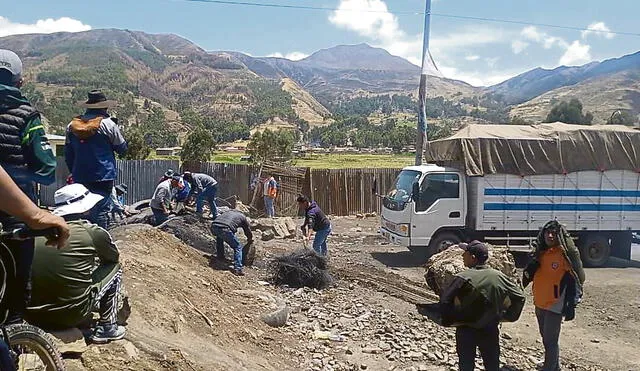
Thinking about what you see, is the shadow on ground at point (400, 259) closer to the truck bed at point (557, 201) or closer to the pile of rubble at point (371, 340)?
the truck bed at point (557, 201)

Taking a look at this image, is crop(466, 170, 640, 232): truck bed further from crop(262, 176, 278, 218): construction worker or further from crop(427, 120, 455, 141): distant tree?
crop(262, 176, 278, 218): construction worker

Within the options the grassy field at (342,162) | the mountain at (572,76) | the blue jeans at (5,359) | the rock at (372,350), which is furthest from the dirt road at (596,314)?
the mountain at (572,76)

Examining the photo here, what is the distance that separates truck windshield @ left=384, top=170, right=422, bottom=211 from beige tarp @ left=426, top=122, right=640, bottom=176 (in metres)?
1.01

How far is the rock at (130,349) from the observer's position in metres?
4.40

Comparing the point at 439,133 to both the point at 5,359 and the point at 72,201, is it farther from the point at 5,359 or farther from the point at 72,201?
the point at 5,359

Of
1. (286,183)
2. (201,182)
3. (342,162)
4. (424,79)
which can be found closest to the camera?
(201,182)

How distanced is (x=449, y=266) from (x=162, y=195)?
542 cm

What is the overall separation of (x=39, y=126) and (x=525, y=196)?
11897 millimetres

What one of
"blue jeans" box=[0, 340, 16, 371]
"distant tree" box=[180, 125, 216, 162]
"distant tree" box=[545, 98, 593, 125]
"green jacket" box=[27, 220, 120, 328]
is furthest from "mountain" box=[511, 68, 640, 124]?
"blue jeans" box=[0, 340, 16, 371]

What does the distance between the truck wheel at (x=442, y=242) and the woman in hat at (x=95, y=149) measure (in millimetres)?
8644

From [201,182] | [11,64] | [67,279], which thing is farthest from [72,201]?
[201,182]

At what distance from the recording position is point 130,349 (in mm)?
4469

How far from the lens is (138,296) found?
6.16m

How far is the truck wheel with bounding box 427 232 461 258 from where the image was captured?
43.0 ft
